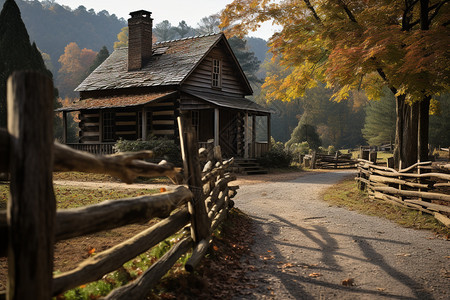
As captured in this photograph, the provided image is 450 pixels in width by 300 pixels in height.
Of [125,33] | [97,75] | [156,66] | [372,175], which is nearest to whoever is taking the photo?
[372,175]

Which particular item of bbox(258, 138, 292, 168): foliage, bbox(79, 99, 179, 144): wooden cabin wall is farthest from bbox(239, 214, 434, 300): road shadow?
bbox(258, 138, 292, 168): foliage

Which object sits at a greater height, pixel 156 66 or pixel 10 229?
pixel 156 66

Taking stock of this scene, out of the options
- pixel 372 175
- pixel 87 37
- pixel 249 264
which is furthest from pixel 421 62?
pixel 87 37

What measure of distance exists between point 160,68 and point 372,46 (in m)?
14.0

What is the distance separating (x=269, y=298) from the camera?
Answer: 13.9 feet

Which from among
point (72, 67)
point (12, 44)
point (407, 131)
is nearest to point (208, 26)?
Result: point (72, 67)

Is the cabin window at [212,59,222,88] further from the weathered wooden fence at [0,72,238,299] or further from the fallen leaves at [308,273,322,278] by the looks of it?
the weathered wooden fence at [0,72,238,299]

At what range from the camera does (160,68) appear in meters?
20.9

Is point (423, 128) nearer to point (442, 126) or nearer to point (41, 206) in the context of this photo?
point (41, 206)

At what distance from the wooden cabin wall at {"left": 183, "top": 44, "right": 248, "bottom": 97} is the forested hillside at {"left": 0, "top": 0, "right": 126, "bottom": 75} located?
64.7 meters

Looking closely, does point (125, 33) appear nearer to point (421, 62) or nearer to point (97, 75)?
point (97, 75)

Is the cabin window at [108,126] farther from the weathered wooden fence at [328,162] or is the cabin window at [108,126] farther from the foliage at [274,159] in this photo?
the weathered wooden fence at [328,162]

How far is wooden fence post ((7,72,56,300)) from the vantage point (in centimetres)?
217

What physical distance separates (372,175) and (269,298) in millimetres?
7878
